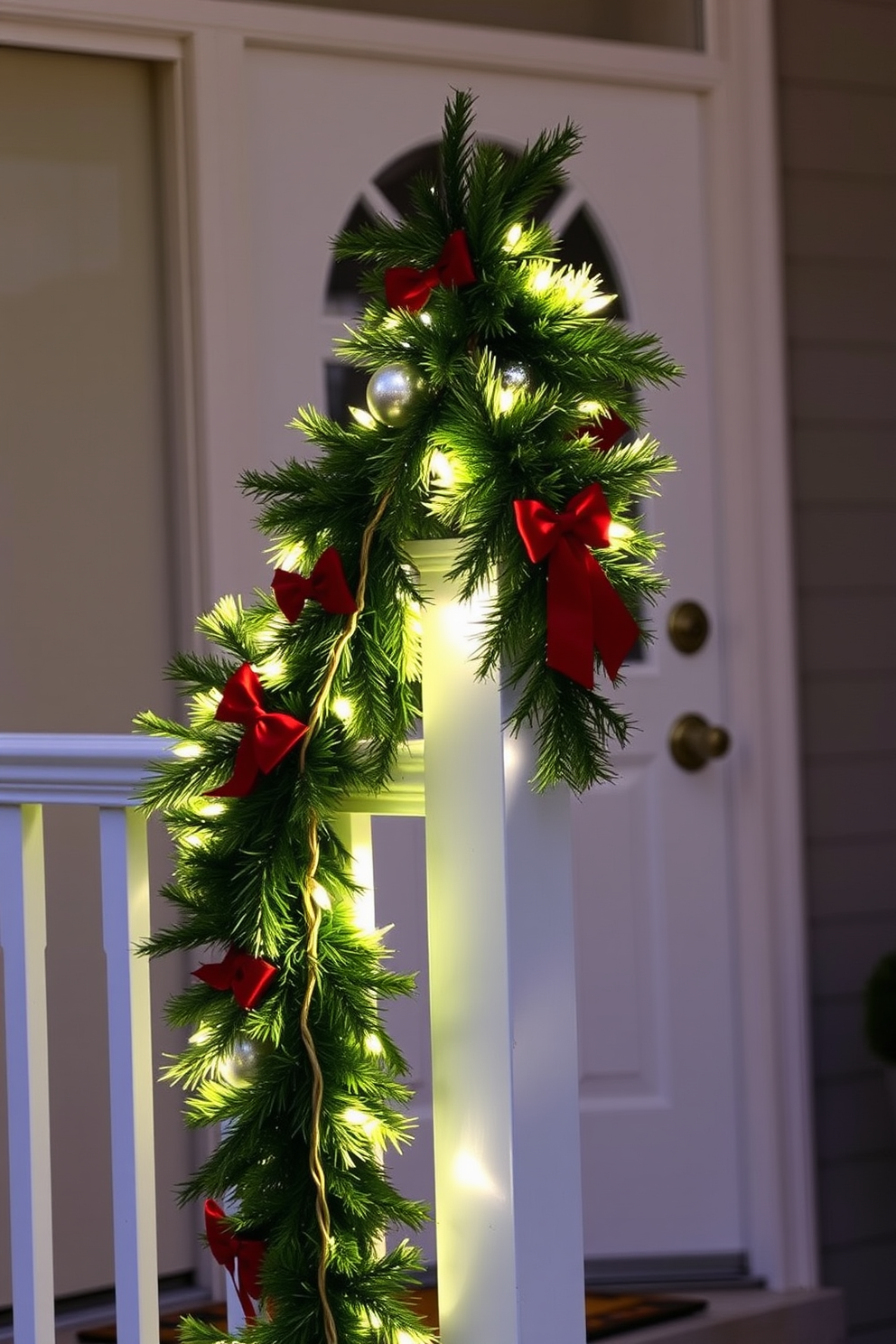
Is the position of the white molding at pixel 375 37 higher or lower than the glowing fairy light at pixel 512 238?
higher

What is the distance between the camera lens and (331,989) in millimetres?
1194

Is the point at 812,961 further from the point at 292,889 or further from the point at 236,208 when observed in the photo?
the point at 292,889

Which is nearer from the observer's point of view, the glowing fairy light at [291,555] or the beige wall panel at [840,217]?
the glowing fairy light at [291,555]

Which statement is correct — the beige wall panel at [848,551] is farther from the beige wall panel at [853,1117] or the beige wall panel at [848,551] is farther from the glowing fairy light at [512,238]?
the glowing fairy light at [512,238]

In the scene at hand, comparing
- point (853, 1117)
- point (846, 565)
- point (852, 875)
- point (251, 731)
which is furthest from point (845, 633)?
point (251, 731)

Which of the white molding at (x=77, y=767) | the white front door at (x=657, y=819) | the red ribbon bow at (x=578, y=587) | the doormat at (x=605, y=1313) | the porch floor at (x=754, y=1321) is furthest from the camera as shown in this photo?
the white front door at (x=657, y=819)

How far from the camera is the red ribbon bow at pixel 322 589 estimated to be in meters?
1.17

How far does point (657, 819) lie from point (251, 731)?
6.02ft

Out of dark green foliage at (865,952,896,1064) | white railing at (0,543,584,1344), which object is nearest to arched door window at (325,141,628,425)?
dark green foliage at (865,952,896,1064)

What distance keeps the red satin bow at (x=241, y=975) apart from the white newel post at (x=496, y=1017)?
12 cm

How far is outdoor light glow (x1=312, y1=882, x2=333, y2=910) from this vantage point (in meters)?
1.20

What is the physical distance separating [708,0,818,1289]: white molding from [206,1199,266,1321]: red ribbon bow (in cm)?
186

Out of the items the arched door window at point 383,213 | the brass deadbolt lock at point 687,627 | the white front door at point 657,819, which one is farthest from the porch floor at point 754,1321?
the arched door window at point 383,213

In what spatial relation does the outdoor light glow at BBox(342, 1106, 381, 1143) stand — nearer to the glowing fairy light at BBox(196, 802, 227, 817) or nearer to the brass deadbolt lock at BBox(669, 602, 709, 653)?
the glowing fairy light at BBox(196, 802, 227, 817)
